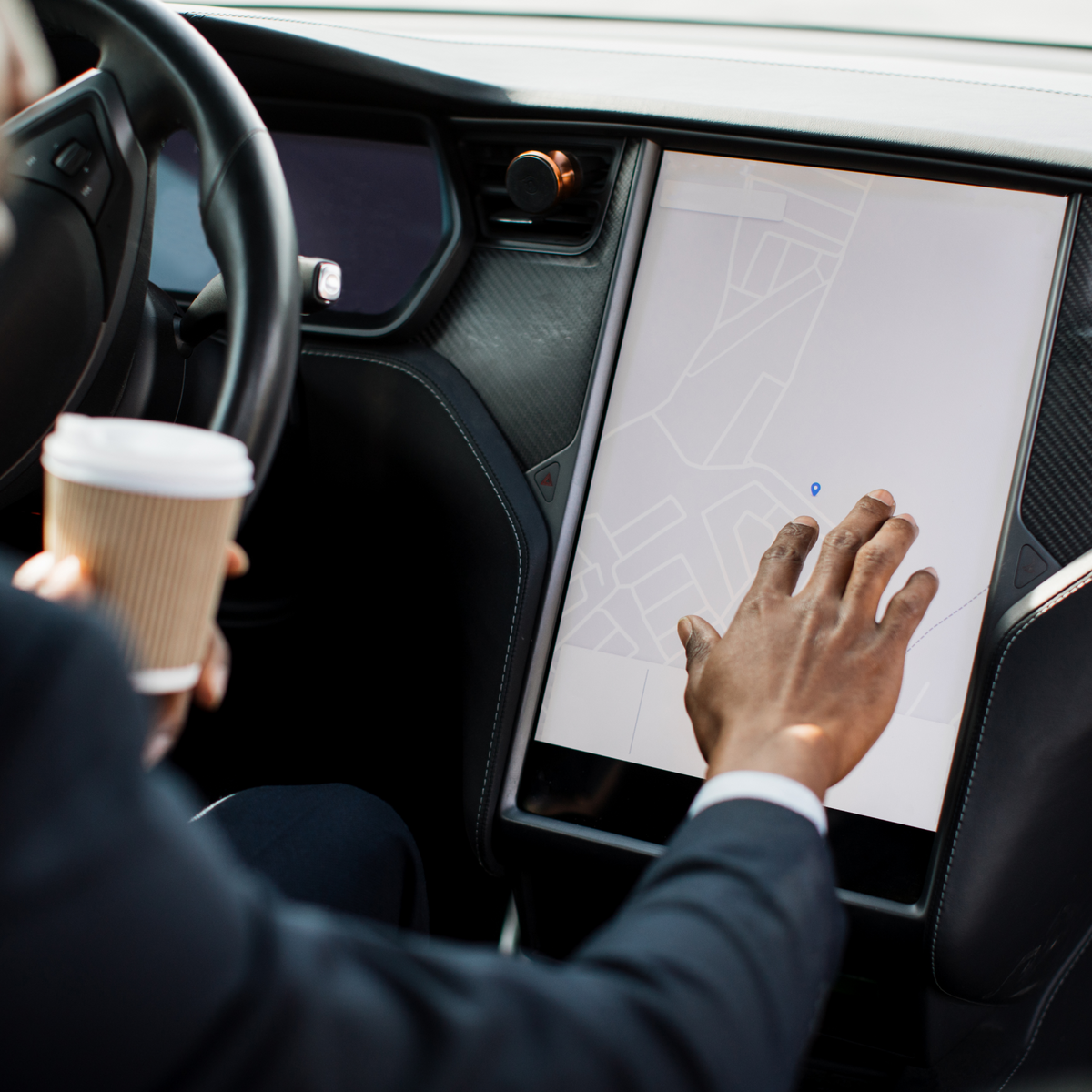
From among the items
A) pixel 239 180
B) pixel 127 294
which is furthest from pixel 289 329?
pixel 127 294

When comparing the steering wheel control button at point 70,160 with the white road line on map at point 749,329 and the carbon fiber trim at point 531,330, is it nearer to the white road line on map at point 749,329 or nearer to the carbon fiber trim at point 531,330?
the carbon fiber trim at point 531,330

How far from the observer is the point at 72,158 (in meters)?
0.66

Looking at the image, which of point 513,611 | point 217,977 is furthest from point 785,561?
point 217,977

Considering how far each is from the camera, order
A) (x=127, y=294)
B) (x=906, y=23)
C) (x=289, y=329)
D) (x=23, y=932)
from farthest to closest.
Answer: (x=906, y=23) → (x=127, y=294) → (x=289, y=329) → (x=23, y=932)

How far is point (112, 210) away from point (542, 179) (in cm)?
44

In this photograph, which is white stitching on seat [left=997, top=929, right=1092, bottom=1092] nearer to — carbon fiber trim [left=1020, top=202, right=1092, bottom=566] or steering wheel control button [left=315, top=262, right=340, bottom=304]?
carbon fiber trim [left=1020, top=202, right=1092, bottom=566]

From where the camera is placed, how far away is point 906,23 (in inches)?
43.2

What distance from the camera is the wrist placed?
0.53 m

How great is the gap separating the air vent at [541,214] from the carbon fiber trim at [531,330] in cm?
1

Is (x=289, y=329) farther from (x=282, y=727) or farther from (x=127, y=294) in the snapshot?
(x=282, y=727)

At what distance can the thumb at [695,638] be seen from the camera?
2.64 ft

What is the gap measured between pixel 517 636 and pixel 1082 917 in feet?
1.90

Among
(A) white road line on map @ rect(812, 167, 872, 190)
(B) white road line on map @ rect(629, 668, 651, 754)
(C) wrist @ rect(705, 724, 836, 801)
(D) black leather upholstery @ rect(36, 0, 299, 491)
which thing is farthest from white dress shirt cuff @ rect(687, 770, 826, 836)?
(A) white road line on map @ rect(812, 167, 872, 190)

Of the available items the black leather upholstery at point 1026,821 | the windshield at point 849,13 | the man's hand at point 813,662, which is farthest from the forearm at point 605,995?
the windshield at point 849,13
